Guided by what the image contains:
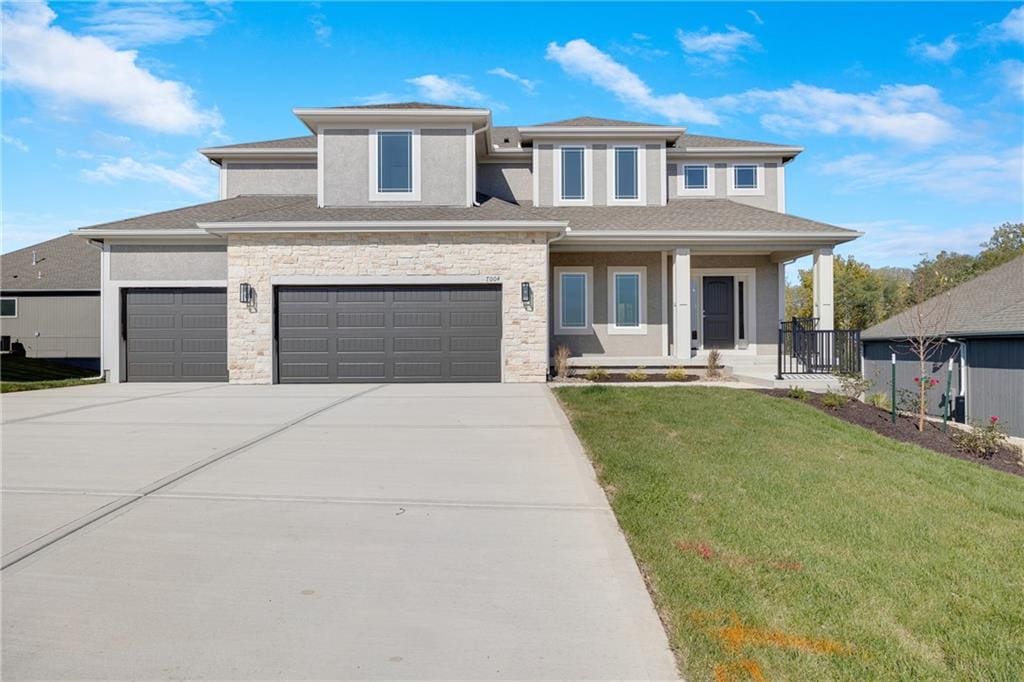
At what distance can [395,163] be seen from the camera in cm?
1541

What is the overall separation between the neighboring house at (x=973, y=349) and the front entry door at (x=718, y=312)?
3555 mm

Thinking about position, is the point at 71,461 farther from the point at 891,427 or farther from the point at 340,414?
the point at 891,427

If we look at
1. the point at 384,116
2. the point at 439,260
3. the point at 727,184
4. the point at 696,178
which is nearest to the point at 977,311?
the point at 727,184

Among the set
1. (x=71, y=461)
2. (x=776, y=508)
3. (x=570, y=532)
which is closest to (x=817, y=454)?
(x=776, y=508)

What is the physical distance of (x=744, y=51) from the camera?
15695 millimetres

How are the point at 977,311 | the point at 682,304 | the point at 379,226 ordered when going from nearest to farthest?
the point at 977,311, the point at 379,226, the point at 682,304

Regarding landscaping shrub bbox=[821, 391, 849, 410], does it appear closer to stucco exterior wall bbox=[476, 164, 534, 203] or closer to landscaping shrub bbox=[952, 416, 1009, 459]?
landscaping shrub bbox=[952, 416, 1009, 459]

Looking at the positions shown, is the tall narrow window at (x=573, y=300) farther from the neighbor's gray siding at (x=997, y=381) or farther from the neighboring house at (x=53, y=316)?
the neighboring house at (x=53, y=316)

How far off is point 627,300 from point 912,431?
823 centimetres

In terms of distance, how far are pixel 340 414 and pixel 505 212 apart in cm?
707

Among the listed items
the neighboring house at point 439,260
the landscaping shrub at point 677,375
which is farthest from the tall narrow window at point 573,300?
the landscaping shrub at point 677,375

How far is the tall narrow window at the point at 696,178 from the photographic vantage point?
18.9 metres

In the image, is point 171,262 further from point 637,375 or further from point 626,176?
point 626,176

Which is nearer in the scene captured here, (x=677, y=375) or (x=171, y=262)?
(x=677, y=375)
